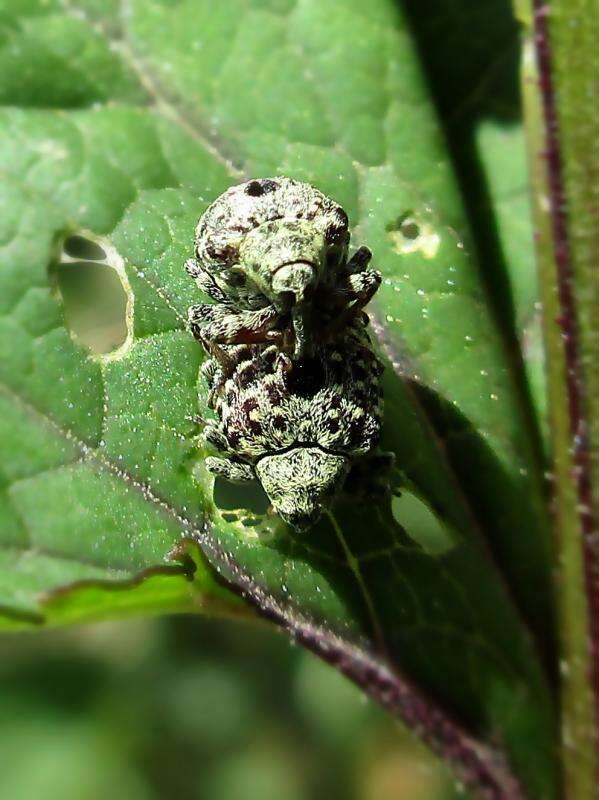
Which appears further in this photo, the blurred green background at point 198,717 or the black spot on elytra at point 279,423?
the blurred green background at point 198,717

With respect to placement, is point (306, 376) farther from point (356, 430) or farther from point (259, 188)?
point (259, 188)

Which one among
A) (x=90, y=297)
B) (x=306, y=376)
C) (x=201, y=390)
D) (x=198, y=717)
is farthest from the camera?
(x=198, y=717)

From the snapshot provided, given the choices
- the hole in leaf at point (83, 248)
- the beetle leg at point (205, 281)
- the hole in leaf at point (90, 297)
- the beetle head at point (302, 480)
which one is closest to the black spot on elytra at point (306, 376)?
the beetle head at point (302, 480)

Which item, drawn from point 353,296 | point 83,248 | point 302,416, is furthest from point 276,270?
point 83,248

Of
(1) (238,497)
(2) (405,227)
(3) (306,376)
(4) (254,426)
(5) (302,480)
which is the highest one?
(2) (405,227)

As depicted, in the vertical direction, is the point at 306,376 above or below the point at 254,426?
above

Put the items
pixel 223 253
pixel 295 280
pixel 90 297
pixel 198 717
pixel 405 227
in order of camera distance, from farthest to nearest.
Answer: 1. pixel 198 717
2. pixel 90 297
3. pixel 405 227
4. pixel 223 253
5. pixel 295 280

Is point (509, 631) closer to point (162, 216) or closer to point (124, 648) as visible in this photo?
point (162, 216)

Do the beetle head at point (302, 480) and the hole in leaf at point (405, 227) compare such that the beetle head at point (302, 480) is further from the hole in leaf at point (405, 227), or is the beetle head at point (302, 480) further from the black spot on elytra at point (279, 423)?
the hole in leaf at point (405, 227)
